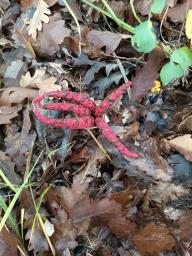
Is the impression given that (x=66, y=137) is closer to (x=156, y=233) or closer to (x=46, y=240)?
(x=46, y=240)

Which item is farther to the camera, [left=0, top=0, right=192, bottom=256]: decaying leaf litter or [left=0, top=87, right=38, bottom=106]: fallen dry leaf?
[left=0, top=87, right=38, bottom=106]: fallen dry leaf

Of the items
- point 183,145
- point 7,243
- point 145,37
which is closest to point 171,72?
point 145,37

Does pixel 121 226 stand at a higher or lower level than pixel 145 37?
lower

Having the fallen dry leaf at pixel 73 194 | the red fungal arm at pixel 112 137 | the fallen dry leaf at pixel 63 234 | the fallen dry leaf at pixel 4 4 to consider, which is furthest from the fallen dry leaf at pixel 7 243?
the fallen dry leaf at pixel 4 4

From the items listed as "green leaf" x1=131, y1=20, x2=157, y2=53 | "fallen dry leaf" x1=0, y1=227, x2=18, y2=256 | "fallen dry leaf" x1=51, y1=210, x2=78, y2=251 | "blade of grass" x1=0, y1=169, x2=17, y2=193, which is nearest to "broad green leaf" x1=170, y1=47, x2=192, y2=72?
"green leaf" x1=131, y1=20, x2=157, y2=53

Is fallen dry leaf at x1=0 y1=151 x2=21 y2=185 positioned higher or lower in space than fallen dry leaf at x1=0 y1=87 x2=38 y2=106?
lower

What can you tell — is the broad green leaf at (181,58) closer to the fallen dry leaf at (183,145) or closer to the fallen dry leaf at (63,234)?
the fallen dry leaf at (183,145)

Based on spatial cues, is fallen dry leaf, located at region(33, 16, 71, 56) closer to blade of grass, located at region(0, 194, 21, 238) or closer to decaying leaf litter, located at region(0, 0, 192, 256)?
decaying leaf litter, located at region(0, 0, 192, 256)

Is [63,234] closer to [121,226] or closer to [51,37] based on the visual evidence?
[121,226]
